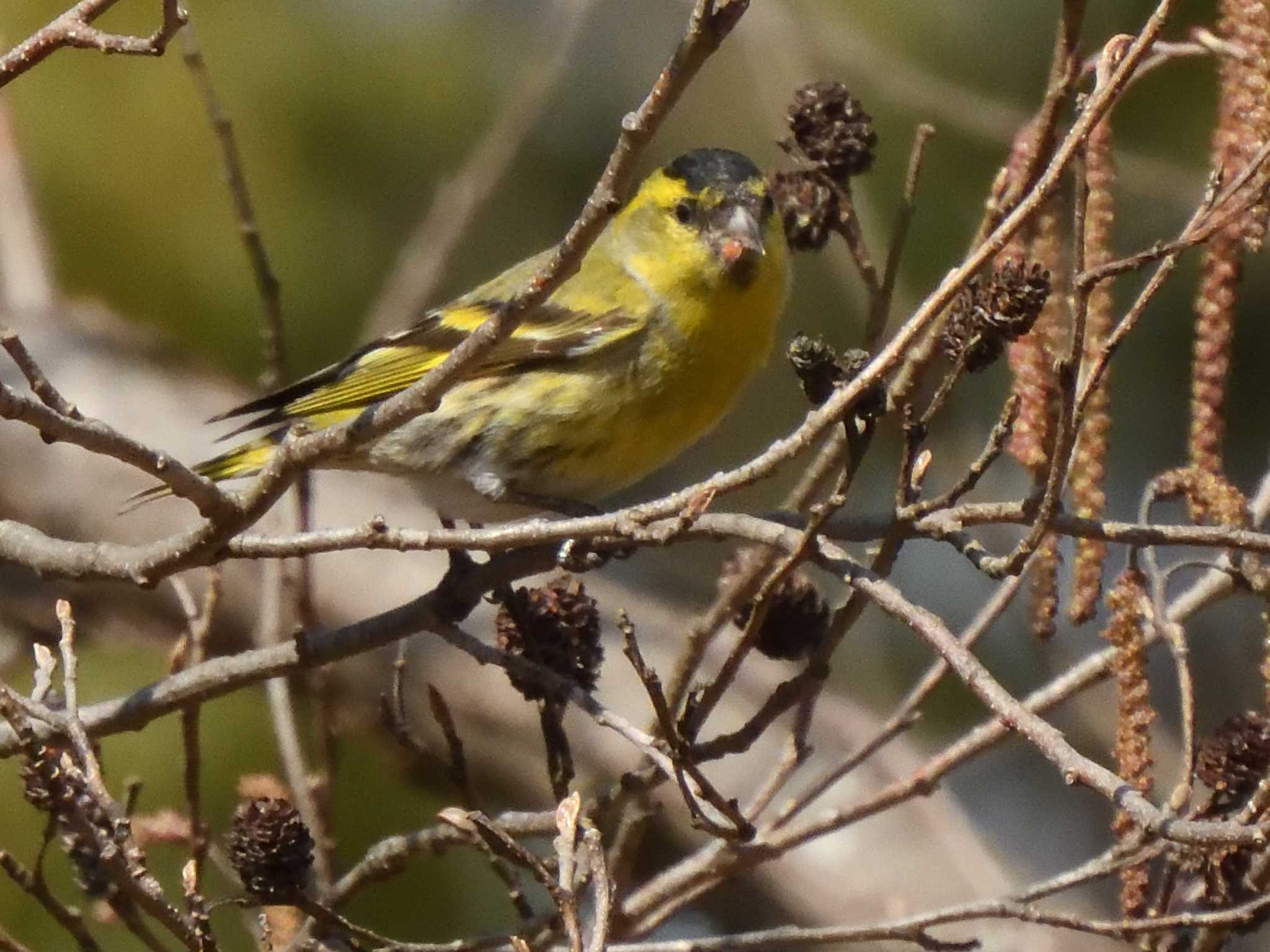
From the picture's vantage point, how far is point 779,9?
4.39 metres

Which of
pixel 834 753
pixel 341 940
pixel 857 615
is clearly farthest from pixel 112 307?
pixel 857 615

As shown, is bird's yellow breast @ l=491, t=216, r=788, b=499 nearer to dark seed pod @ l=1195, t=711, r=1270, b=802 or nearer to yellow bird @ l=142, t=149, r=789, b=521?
yellow bird @ l=142, t=149, r=789, b=521

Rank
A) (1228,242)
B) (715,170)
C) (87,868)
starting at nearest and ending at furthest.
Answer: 1. (1228,242)
2. (87,868)
3. (715,170)

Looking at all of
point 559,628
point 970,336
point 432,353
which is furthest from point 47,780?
point 432,353

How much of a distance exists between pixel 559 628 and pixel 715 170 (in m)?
1.33

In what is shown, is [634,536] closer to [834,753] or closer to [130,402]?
[834,753]

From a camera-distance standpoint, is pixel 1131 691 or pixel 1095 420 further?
pixel 1095 420

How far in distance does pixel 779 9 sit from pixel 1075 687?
2.80 meters

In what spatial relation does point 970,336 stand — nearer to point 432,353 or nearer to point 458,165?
point 432,353

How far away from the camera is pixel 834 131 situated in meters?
2.25

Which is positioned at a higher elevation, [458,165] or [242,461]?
[458,165]

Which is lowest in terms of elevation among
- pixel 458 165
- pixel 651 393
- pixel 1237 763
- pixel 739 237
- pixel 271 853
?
pixel 1237 763

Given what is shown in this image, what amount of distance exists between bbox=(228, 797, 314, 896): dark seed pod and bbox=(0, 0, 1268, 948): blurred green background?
7.25 ft

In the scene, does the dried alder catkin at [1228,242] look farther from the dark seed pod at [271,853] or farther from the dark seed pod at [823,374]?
the dark seed pod at [271,853]
